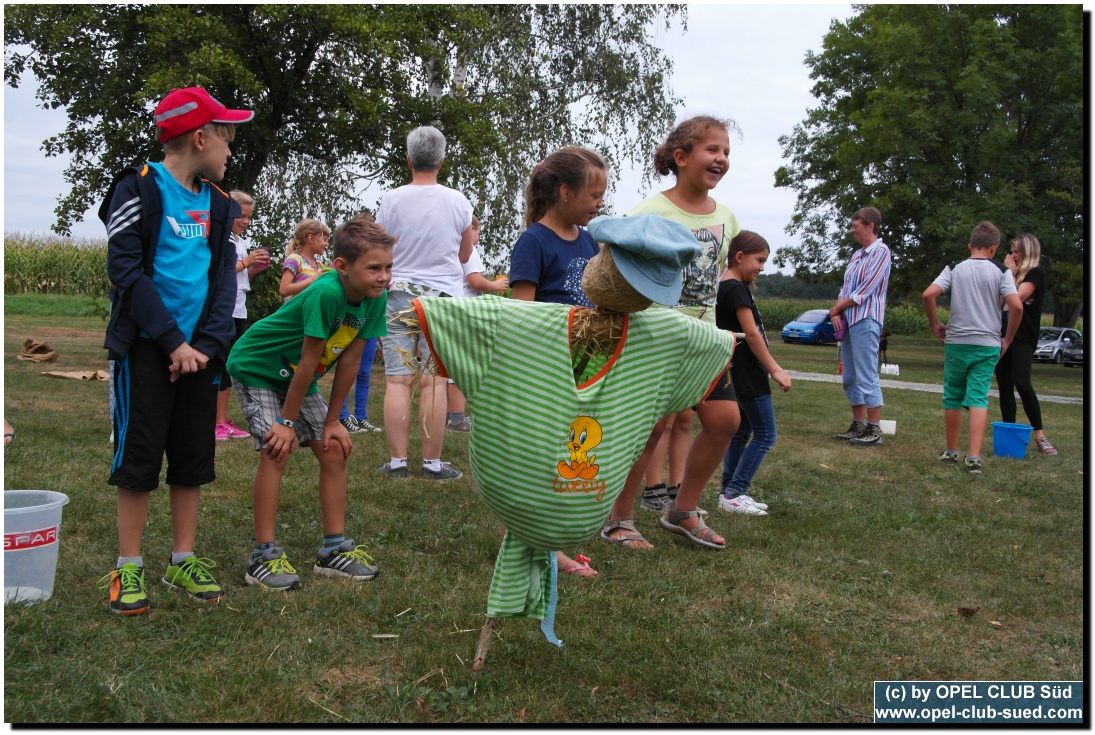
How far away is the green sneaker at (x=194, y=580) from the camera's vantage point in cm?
352

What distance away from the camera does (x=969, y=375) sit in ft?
24.9

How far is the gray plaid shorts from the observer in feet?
12.7

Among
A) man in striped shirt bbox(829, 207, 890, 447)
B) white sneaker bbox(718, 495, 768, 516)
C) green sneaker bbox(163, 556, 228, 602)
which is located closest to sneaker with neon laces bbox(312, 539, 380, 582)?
green sneaker bbox(163, 556, 228, 602)

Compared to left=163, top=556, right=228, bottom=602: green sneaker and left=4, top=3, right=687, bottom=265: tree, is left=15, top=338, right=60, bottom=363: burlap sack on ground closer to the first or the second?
left=4, top=3, right=687, bottom=265: tree

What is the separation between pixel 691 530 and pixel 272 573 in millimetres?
2174

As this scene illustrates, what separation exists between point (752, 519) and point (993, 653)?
6.55ft

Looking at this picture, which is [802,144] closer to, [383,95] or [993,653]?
[383,95]

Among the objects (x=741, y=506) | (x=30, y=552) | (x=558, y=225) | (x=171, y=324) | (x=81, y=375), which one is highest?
(x=558, y=225)

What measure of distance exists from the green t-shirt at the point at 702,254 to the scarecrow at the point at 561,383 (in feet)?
5.85

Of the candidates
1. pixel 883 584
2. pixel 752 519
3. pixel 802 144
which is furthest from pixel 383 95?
pixel 802 144

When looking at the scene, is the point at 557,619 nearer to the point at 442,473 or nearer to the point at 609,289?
the point at 609,289

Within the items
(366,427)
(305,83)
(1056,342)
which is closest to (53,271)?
(305,83)

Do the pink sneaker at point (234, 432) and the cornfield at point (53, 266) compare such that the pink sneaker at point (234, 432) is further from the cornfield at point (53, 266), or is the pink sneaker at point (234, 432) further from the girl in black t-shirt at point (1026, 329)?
the cornfield at point (53, 266)

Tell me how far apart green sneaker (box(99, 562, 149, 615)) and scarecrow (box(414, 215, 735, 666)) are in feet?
4.65
